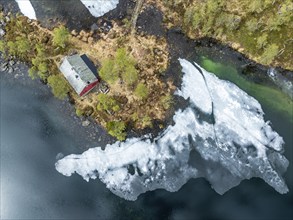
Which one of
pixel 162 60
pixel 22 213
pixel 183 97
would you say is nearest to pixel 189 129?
pixel 183 97

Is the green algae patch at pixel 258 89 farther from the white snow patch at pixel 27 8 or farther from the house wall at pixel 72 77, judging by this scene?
the white snow patch at pixel 27 8

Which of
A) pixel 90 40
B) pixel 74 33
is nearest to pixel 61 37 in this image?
pixel 74 33

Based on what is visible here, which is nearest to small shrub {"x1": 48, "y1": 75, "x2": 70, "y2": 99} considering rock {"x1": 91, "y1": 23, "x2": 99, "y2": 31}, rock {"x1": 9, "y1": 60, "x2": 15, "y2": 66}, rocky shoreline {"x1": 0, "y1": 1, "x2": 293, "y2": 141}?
rocky shoreline {"x1": 0, "y1": 1, "x2": 293, "y2": 141}

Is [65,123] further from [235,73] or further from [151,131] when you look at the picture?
[235,73]

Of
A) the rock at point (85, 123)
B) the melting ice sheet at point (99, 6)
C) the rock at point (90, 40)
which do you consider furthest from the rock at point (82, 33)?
the rock at point (85, 123)

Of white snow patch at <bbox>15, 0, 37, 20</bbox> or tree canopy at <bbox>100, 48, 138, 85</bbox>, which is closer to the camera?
tree canopy at <bbox>100, 48, 138, 85</bbox>

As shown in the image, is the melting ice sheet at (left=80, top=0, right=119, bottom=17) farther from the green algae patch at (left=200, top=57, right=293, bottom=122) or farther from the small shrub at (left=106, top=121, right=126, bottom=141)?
the small shrub at (left=106, top=121, right=126, bottom=141)
